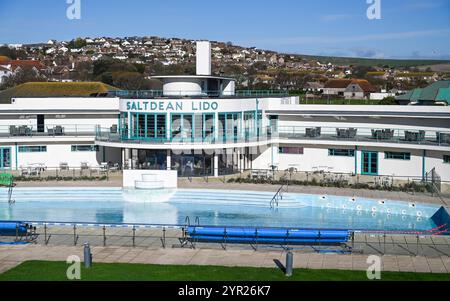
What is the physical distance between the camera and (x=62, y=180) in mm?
31047

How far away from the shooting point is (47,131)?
117 feet

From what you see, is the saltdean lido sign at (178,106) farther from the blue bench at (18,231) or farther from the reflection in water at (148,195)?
the blue bench at (18,231)

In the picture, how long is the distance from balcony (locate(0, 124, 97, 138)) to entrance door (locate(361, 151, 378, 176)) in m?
15.5

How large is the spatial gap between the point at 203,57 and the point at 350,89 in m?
66.3

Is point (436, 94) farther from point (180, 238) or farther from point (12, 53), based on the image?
point (12, 53)

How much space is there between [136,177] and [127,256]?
1248 cm

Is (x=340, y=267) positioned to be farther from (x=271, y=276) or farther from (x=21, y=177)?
(x=21, y=177)

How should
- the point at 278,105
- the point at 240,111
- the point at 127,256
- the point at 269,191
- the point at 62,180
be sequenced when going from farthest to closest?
the point at 278,105
the point at 240,111
the point at 62,180
the point at 269,191
the point at 127,256

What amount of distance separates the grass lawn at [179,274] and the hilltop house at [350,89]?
254 feet

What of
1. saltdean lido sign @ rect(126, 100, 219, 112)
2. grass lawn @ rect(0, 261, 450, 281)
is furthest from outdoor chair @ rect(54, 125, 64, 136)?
grass lawn @ rect(0, 261, 450, 281)

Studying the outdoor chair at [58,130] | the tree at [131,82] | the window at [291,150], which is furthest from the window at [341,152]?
the tree at [131,82]

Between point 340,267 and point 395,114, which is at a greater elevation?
point 395,114

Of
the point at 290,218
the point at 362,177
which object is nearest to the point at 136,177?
the point at 290,218

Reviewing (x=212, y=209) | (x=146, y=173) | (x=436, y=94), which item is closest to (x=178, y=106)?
(x=146, y=173)
